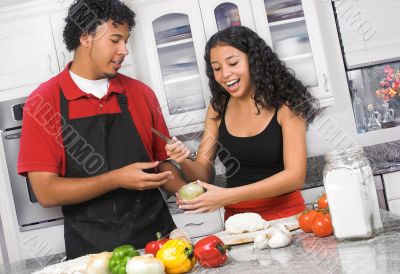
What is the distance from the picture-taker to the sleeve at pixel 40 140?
2150 millimetres

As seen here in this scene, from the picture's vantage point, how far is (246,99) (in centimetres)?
226

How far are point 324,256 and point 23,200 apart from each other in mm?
2224

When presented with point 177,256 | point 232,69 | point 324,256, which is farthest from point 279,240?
point 232,69

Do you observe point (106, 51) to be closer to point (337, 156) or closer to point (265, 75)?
point (265, 75)

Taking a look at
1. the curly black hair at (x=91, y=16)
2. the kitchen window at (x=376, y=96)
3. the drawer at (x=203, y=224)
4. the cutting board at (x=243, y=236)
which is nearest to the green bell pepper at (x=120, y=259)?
the cutting board at (x=243, y=236)

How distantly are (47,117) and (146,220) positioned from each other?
60 centimetres

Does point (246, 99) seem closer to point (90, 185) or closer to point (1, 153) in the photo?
point (90, 185)

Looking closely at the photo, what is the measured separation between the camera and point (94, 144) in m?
2.25

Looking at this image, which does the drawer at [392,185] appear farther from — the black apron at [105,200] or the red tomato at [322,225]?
the red tomato at [322,225]

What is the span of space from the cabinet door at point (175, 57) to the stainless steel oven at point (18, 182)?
0.78 metres

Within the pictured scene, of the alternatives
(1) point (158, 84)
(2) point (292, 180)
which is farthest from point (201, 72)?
(2) point (292, 180)

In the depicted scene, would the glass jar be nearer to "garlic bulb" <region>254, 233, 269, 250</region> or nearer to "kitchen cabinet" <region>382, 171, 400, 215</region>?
"garlic bulb" <region>254, 233, 269, 250</region>

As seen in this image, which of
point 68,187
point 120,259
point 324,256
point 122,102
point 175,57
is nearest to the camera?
point 324,256

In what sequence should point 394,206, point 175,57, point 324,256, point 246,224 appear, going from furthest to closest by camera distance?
point 175,57 < point 394,206 < point 246,224 < point 324,256
